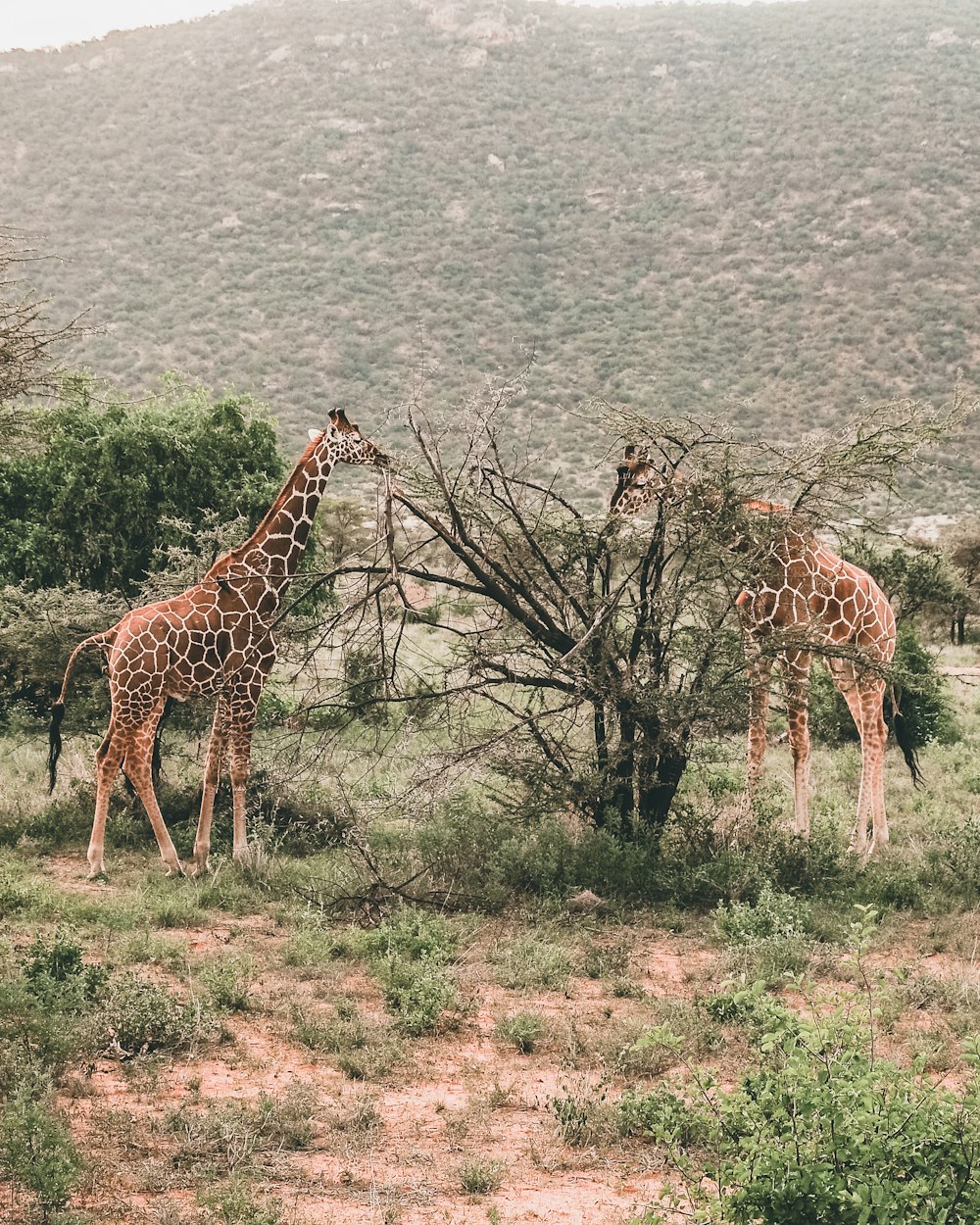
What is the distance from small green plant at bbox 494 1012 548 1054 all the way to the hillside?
24.4 meters

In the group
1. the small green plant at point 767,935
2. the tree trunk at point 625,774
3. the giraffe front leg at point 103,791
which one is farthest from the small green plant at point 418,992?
the giraffe front leg at point 103,791

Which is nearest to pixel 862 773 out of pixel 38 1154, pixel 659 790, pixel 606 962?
pixel 659 790

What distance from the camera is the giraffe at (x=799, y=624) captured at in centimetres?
940

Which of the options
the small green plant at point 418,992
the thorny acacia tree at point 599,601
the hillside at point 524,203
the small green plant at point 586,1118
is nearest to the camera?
the small green plant at point 586,1118

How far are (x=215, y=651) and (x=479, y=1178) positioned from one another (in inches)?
225

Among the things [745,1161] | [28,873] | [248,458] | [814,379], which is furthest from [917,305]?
[745,1161]

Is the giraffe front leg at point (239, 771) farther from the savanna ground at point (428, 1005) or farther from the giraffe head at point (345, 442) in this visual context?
the giraffe head at point (345, 442)

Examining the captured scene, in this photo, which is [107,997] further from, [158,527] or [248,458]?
[248,458]

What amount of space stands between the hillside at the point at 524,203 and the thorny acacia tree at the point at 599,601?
2069cm

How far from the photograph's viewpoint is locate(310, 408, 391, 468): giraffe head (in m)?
9.39

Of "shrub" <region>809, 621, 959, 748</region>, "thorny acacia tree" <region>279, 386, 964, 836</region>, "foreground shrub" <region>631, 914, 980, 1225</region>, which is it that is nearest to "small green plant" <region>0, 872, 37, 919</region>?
"thorny acacia tree" <region>279, 386, 964, 836</region>

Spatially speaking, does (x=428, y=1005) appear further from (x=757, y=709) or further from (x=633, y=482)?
(x=633, y=482)

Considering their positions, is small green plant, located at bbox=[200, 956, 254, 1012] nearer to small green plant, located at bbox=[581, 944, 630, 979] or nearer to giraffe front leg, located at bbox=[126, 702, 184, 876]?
small green plant, located at bbox=[581, 944, 630, 979]

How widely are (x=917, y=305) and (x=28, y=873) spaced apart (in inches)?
1513
